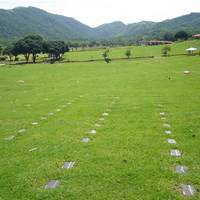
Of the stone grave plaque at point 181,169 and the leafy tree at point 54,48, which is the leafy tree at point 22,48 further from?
the stone grave plaque at point 181,169

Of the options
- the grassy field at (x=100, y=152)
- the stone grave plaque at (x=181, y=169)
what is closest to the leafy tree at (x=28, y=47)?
the grassy field at (x=100, y=152)

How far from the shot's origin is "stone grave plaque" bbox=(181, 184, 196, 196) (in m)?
5.25

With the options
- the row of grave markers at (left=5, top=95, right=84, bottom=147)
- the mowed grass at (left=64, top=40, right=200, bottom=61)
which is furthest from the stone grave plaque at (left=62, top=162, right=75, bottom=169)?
the mowed grass at (left=64, top=40, right=200, bottom=61)

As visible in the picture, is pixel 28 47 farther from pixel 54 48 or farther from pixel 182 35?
pixel 182 35

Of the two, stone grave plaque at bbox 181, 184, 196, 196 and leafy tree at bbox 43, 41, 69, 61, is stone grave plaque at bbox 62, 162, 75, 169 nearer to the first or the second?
stone grave plaque at bbox 181, 184, 196, 196

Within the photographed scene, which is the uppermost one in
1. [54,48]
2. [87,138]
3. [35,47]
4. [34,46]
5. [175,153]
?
[34,46]

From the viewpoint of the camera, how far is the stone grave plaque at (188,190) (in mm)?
5254

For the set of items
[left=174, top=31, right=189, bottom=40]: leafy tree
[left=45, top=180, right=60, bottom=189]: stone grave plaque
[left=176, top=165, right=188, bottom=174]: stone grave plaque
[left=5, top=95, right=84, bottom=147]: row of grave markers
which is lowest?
[left=5, top=95, right=84, bottom=147]: row of grave markers

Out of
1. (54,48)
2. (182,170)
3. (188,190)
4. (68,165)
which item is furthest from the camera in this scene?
(54,48)

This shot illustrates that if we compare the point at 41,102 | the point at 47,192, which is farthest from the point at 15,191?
the point at 41,102

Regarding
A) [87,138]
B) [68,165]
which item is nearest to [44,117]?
[87,138]

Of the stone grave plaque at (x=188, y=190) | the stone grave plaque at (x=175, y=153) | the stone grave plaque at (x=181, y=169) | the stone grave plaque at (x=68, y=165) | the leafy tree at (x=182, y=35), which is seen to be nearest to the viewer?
the stone grave plaque at (x=188, y=190)

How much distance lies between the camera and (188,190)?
5375 millimetres

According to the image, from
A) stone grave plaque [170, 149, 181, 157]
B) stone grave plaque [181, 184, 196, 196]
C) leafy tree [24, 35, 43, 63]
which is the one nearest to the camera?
stone grave plaque [181, 184, 196, 196]
